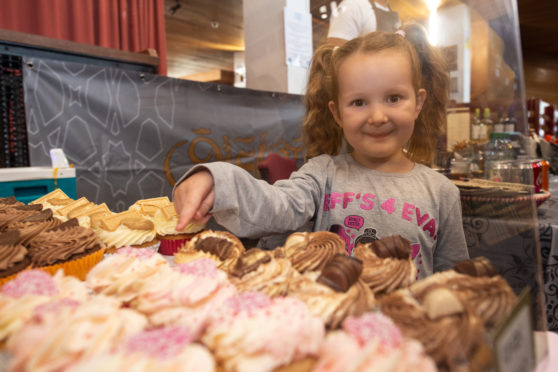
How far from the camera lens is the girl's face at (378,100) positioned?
1.07 metres

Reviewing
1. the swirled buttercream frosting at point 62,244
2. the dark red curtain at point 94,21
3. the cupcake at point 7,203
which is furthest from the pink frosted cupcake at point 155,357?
the dark red curtain at point 94,21

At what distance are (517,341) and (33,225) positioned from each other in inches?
51.7

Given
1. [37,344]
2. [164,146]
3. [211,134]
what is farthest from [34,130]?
[37,344]

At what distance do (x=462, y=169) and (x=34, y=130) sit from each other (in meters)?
2.52

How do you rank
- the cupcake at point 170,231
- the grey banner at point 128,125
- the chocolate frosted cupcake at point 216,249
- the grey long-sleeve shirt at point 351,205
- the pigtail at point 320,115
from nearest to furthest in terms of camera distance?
the chocolate frosted cupcake at point 216,249
the grey long-sleeve shirt at point 351,205
the cupcake at point 170,231
the pigtail at point 320,115
the grey banner at point 128,125

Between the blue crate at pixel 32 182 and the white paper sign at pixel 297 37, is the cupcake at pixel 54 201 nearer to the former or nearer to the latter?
the blue crate at pixel 32 182

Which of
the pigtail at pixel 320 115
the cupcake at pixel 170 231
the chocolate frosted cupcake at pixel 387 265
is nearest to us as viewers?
the chocolate frosted cupcake at pixel 387 265

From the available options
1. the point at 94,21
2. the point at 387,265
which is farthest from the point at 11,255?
the point at 94,21

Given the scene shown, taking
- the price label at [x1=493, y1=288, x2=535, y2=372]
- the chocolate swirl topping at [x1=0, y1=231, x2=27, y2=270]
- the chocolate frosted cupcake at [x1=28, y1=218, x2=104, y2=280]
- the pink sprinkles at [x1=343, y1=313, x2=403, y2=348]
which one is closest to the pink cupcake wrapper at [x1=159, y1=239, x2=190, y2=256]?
the chocolate frosted cupcake at [x1=28, y1=218, x2=104, y2=280]

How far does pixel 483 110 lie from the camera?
39.2 inches

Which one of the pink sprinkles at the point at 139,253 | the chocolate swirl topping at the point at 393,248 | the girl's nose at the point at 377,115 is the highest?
the girl's nose at the point at 377,115

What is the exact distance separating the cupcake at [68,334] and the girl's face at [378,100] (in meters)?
0.81

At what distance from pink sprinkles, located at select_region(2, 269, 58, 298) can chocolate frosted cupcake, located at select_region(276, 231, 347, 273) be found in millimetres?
444

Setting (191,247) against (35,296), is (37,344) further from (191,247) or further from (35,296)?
(191,247)
